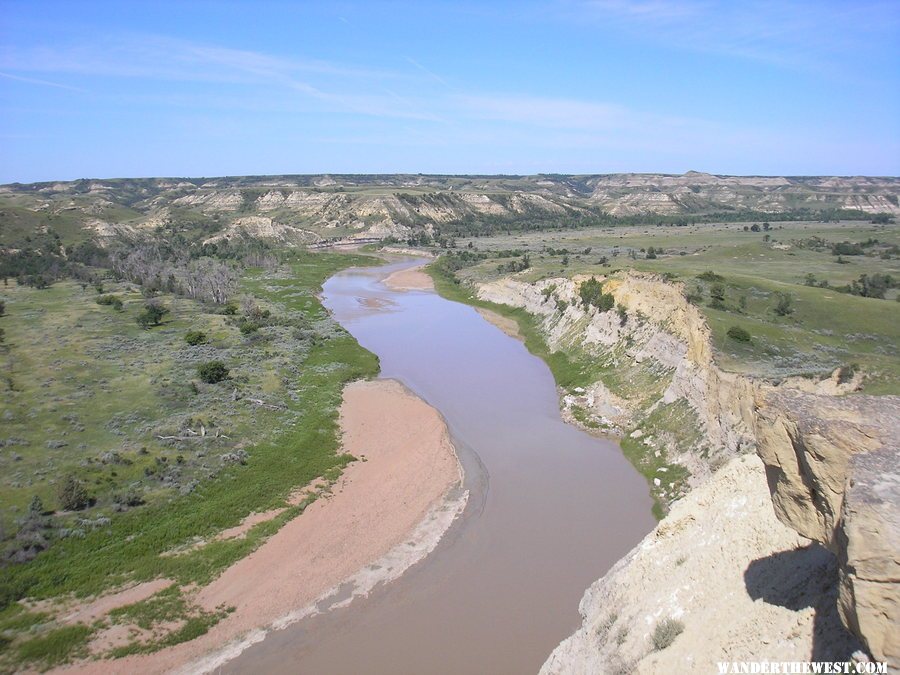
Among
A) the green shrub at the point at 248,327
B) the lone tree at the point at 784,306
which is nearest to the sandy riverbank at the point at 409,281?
the green shrub at the point at 248,327

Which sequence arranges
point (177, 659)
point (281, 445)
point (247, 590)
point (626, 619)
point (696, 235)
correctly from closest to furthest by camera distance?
1. point (626, 619)
2. point (177, 659)
3. point (247, 590)
4. point (281, 445)
5. point (696, 235)

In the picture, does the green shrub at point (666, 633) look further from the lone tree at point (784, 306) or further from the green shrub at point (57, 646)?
the lone tree at point (784, 306)

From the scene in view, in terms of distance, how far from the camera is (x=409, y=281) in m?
89.1

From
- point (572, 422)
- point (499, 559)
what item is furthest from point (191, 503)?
point (572, 422)

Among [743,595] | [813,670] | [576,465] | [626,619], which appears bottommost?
[576,465]

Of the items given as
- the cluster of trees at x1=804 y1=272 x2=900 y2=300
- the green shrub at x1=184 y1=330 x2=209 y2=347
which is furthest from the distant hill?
the cluster of trees at x1=804 y1=272 x2=900 y2=300

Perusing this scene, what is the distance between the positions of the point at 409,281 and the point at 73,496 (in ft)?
230

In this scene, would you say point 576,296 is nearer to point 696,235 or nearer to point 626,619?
point 626,619

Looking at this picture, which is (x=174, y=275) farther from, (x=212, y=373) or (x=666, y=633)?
(x=666, y=633)

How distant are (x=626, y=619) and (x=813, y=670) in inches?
211

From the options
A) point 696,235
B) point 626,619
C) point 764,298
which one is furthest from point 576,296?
point 696,235

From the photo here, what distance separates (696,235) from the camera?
11862 centimetres

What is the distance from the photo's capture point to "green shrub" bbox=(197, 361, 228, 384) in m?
35.4

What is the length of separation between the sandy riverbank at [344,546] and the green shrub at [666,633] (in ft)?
29.8
